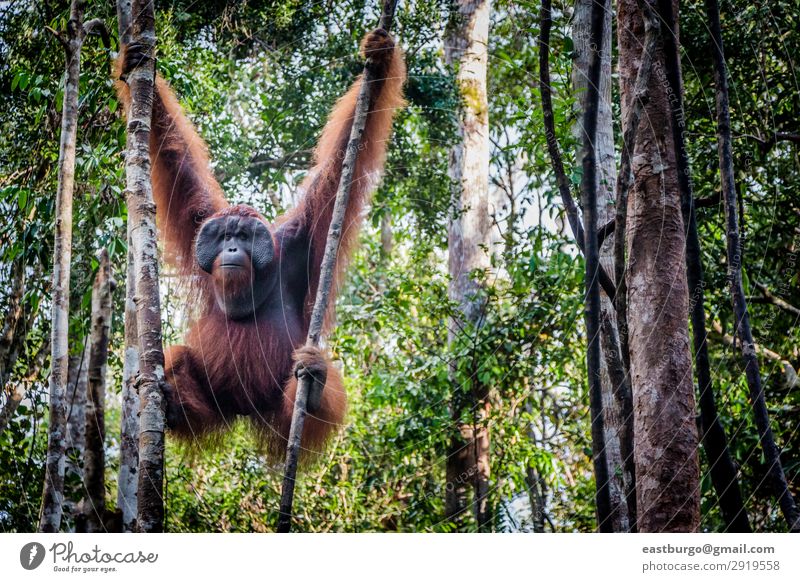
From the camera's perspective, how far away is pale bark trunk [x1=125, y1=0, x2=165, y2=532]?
266 centimetres

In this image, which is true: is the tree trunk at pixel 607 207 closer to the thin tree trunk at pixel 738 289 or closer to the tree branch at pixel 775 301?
the thin tree trunk at pixel 738 289

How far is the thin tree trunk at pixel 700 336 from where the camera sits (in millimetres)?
2717

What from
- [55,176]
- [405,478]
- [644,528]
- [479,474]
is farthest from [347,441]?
[55,176]

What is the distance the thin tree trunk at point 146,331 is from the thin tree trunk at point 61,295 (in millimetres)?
389

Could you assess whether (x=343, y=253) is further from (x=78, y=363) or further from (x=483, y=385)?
(x=78, y=363)

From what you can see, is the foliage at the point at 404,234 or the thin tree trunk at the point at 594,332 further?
the foliage at the point at 404,234

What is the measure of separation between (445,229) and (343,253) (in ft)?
1.43

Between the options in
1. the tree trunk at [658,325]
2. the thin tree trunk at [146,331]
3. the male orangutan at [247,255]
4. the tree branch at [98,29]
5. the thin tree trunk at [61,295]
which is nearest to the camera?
the tree trunk at [658,325]

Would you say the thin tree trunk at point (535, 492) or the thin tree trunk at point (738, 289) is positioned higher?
the thin tree trunk at point (738, 289)

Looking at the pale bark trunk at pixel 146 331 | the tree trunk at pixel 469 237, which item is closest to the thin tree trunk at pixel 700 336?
the tree trunk at pixel 469 237

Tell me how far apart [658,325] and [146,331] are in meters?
1.73

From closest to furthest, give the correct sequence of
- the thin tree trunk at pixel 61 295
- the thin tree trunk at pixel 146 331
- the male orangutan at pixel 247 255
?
the thin tree trunk at pixel 146 331 → the thin tree trunk at pixel 61 295 → the male orangutan at pixel 247 255
